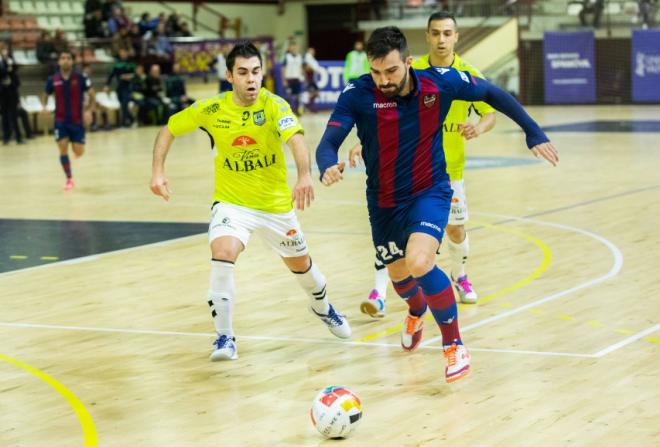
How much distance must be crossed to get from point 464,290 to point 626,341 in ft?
5.78

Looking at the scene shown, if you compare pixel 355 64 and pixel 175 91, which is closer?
pixel 355 64

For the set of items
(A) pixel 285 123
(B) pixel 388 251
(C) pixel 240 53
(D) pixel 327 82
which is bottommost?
(D) pixel 327 82

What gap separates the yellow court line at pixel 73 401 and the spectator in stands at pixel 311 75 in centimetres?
2923

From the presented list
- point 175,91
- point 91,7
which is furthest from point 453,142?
point 91,7

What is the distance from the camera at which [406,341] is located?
25.5ft

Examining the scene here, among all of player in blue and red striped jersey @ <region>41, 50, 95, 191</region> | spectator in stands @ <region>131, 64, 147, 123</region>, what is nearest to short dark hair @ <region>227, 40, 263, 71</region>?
player in blue and red striped jersey @ <region>41, 50, 95, 191</region>

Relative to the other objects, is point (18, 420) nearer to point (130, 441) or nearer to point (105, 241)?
point (130, 441)

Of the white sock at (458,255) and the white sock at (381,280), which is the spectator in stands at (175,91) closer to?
the white sock at (458,255)

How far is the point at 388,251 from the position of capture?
7449 millimetres

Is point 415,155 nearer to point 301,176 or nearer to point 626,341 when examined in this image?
point 301,176

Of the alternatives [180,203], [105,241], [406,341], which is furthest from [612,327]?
[180,203]

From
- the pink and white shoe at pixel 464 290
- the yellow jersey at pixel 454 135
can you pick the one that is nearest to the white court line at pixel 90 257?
the pink and white shoe at pixel 464 290

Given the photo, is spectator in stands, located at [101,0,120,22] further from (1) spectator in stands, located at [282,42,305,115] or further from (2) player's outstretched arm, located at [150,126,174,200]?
(2) player's outstretched arm, located at [150,126,174,200]

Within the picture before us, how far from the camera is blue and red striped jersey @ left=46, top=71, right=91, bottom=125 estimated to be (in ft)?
61.2
